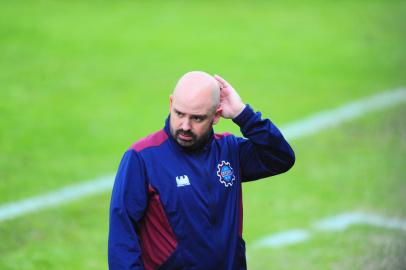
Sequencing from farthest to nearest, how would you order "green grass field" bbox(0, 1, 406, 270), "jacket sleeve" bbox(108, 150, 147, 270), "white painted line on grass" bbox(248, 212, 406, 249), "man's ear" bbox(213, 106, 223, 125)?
"white painted line on grass" bbox(248, 212, 406, 249), "green grass field" bbox(0, 1, 406, 270), "man's ear" bbox(213, 106, 223, 125), "jacket sleeve" bbox(108, 150, 147, 270)

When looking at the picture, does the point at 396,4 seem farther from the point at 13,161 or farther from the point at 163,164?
the point at 163,164

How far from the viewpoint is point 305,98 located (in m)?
15.4

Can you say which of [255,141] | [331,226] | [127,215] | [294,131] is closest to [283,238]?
[331,226]

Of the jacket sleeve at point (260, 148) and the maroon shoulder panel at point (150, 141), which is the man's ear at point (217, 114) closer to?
the jacket sleeve at point (260, 148)

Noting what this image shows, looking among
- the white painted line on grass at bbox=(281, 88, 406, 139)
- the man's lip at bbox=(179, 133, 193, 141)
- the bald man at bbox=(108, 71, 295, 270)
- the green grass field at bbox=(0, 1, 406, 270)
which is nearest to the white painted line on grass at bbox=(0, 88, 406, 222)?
the white painted line on grass at bbox=(281, 88, 406, 139)

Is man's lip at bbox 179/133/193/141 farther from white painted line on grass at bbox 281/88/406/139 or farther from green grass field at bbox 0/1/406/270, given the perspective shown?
white painted line on grass at bbox 281/88/406/139

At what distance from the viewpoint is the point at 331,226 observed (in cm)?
1073

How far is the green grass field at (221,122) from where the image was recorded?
10.1 m

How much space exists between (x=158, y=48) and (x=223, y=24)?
6.67 ft

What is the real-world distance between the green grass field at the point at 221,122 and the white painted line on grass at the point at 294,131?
0.16 meters

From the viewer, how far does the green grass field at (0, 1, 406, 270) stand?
33.0 feet

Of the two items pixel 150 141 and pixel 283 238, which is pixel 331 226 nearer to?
pixel 283 238

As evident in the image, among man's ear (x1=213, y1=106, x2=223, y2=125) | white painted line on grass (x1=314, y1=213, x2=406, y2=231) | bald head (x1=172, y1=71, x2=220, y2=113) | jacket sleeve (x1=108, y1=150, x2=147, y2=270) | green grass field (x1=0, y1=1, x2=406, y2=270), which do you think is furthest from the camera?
white painted line on grass (x1=314, y1=213, x2=406, y2=231)

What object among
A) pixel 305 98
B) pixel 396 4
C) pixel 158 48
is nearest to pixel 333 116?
pixel 305 98
